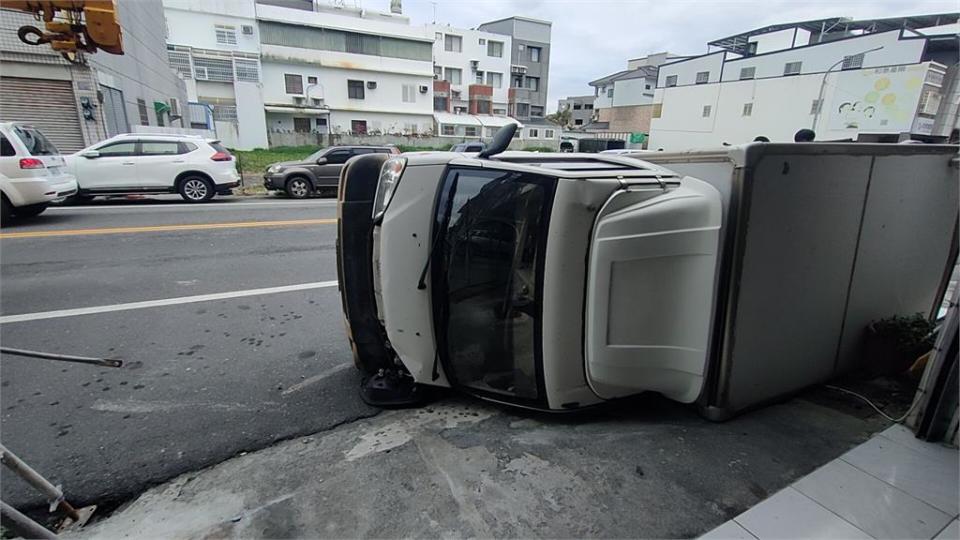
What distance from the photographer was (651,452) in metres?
2.20

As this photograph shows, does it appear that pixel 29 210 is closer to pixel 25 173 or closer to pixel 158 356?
pixel 25 173

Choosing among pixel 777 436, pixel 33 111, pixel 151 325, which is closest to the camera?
pixel 777 436

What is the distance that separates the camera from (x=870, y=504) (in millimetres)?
1881

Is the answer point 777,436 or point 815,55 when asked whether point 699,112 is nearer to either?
point 815,55

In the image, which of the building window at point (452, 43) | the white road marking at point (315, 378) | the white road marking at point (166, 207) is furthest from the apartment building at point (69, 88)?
the building window at point (452, 43)

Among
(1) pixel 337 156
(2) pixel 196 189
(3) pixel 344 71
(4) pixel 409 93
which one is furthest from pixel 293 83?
(2) pixel 196 189

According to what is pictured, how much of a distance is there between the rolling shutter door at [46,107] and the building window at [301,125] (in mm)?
20922

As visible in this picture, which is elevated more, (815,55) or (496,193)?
(815,55)

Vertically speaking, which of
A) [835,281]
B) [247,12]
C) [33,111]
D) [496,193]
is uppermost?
[247,12]

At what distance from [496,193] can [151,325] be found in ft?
11.4

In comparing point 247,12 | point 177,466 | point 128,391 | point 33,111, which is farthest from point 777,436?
point 247,12

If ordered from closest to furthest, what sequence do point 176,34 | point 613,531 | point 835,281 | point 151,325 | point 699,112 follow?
point 613,531, point 835,281, point 151,325, point 176,34, point 699,112

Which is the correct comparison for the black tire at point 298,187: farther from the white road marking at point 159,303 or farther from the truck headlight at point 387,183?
the truck headlight at point 387,183

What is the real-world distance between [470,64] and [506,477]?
43.5 metres
